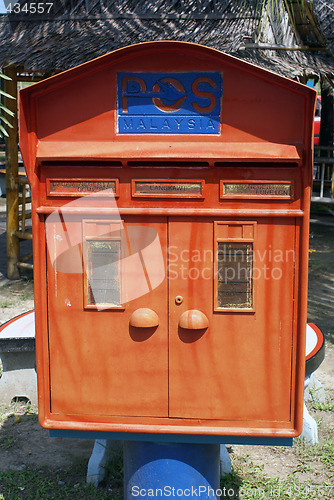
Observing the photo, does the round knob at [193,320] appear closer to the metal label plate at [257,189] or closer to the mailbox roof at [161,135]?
the metal label plate at [257,189]

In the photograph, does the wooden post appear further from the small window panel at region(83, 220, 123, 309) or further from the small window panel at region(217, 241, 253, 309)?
the small window panel at region(217, 241, 253, 309)

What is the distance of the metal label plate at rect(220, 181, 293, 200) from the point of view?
7.80 ft

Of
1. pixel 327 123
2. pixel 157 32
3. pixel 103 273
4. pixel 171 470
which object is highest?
pixel 157 32

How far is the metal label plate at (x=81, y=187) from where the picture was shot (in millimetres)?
2428

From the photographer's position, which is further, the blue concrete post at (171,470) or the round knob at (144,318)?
the blue concrete post at (171,470)

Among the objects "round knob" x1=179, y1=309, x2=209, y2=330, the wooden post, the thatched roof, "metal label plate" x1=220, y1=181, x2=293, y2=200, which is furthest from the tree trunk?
"round knob" x1=179, y1=309, x2=209, y2=330

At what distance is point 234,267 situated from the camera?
2445 millimetres

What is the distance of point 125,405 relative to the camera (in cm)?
257

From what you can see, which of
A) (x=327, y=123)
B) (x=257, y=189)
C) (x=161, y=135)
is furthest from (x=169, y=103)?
(x=327, y=123)

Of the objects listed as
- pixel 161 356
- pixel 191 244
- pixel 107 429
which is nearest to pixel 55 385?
pixel 107 429

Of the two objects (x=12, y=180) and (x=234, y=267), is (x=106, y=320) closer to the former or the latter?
(x=234, y=267)

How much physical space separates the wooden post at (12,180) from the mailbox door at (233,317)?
5.12 meters

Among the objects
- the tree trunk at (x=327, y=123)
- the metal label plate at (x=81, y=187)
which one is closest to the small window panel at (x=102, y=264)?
the metal label plate at (x=81, y=187)

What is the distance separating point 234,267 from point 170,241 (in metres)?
0.30
